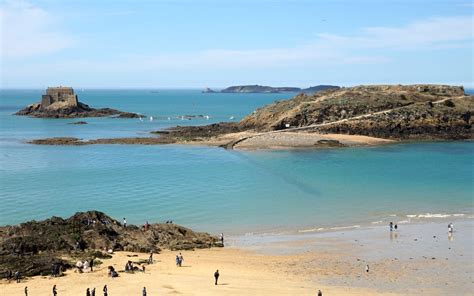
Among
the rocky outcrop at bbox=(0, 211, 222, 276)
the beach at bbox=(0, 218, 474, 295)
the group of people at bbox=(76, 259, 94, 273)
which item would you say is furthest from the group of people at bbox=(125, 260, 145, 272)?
the rocky outcrop at bbox=(0, 211, 222, 276)

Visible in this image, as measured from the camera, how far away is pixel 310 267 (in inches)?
970

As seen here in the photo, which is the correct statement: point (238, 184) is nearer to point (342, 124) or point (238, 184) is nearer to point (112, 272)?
point (112, 272)

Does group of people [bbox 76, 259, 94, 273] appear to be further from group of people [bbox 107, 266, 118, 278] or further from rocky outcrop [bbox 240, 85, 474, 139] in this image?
rocky outcrop [bbox 240, 85, 474, 139]

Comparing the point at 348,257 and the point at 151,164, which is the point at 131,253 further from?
the point at 151,164

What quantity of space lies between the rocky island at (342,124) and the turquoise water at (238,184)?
4405mm

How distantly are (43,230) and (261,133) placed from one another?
47.5m

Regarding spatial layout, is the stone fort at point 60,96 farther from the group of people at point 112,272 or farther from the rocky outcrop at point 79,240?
the group of people at point 112,272

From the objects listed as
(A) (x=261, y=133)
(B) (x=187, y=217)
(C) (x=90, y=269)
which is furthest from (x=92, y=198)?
(A) (x=261, y=133)

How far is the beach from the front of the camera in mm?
20953

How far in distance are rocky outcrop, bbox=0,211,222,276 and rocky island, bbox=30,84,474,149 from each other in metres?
38.6

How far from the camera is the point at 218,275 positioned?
2180 cm

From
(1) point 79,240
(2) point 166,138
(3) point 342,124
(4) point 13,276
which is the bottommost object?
(4) point 13,276

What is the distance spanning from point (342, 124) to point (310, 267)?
50294mm

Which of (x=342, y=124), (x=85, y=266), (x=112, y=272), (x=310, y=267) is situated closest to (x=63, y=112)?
(x=342, y=124)
